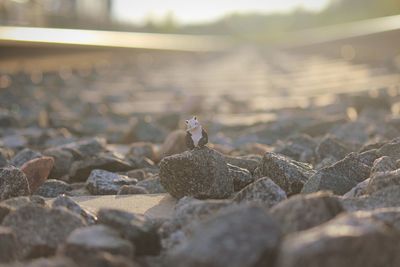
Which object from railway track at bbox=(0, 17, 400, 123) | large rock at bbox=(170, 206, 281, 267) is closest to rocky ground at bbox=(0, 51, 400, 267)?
large rock at bbox=(170, 206, 281, 267)

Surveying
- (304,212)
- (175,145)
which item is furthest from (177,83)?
(304,212)

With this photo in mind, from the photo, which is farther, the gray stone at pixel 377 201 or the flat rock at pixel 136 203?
the flat rock at pixel 136 203

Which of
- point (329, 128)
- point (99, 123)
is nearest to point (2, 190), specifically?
point (329, 128)

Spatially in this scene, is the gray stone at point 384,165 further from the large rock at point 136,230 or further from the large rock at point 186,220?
the large rock at point 136,230

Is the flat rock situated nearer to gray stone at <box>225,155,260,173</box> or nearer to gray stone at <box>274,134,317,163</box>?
gray stone at <box>225,155,260,173</box>

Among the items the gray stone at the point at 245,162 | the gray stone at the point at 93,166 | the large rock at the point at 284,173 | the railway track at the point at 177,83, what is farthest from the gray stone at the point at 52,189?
the railway track at the point at 177,83

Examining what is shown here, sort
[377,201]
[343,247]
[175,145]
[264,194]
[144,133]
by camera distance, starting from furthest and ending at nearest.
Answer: [144,133], [175,145], [264,194], [377,201], [343,247]

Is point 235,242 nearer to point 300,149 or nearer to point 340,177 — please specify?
point 340,177
